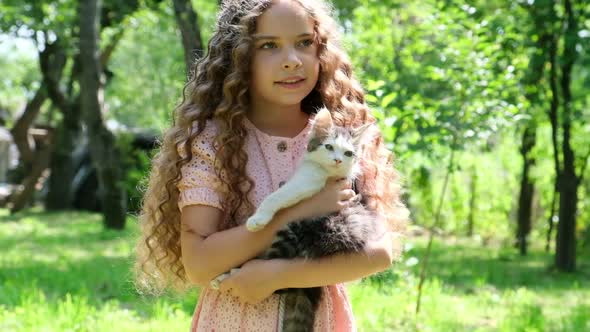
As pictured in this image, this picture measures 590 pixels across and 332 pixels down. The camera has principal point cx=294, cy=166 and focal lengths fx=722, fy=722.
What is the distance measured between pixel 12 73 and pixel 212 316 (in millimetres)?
36545

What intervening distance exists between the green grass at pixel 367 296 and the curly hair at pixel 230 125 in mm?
967

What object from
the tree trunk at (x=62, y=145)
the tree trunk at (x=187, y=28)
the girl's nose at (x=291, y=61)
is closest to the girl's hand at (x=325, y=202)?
the girl's nose at (x=291, y=61)

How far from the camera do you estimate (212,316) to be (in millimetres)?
2479

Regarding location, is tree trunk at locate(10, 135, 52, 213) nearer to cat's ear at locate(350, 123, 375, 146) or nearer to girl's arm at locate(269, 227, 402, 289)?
cat's ear at locate(350, 123, 375, 146)

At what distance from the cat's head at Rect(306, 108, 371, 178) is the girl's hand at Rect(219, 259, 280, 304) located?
392 mm

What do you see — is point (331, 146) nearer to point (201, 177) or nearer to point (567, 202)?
point (201, 177)

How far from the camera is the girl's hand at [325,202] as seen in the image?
232 cm

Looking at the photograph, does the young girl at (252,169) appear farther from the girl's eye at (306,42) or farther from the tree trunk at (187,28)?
the tree trunk at (187,28)

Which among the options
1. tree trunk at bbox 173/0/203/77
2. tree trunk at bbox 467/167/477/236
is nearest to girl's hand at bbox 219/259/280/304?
tree trunk at bbox 173/0/203/77

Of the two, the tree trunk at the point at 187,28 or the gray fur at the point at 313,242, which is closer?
the gray fur at the point at 313,242

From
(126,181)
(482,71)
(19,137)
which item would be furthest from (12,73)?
(482,71)

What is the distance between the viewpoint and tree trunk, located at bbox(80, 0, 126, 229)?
1108 cm

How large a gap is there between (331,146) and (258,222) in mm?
363

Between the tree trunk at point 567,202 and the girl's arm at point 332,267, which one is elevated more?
the tree trunk at point 567,202
